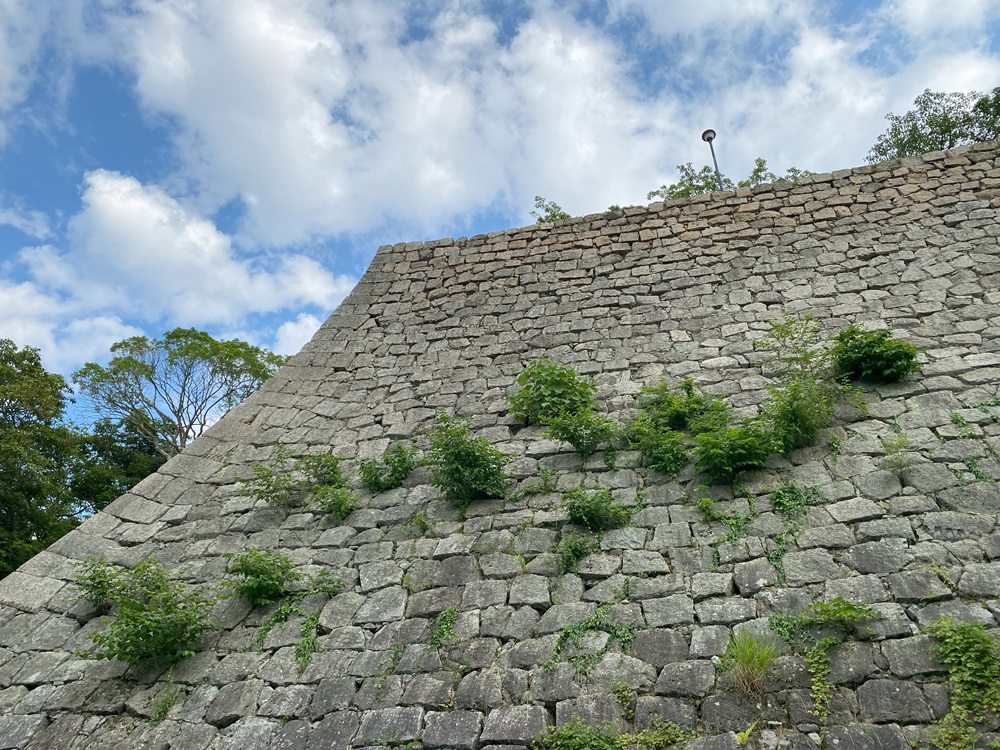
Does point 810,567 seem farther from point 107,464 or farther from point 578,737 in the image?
point 107,464

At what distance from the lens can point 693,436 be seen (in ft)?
18.8

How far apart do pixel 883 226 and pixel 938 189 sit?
35.8 inches

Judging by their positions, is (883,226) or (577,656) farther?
(883,226)

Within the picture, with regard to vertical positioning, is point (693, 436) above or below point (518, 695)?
above

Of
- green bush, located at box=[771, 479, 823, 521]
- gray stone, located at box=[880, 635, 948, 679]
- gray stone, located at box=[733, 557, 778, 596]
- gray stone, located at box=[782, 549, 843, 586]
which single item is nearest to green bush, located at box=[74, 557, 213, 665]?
gray stone, located at box=[733, 557, 778, 596]

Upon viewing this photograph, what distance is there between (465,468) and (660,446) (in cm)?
168

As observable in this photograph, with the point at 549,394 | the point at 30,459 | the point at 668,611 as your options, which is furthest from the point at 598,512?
the point at 30,459

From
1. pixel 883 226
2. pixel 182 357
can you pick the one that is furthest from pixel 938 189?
pixel 182 357

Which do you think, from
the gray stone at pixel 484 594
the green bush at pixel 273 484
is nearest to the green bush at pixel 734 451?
the gray stone at pixel 484 594

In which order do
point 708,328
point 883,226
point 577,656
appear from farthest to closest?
point 883,226
point 708,328
point 577,656

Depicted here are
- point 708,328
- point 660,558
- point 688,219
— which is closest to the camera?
point 660,558

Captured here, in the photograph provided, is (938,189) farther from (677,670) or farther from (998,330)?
(677,670)

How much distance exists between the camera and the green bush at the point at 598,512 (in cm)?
496

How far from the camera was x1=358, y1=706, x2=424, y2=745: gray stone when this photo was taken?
3.82m
